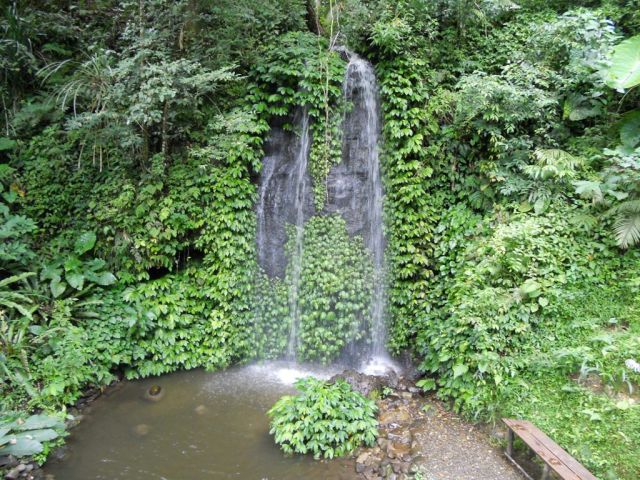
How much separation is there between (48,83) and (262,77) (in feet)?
14.4

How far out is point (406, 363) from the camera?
285 inches

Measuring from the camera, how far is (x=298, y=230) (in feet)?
25.5

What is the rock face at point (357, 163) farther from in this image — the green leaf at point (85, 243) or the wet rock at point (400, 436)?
the green leaf at point (85, 243)

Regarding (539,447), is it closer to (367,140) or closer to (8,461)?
(367,140)

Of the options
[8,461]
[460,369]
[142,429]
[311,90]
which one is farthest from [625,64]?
→ [8,461]

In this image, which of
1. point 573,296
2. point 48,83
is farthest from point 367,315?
point 48,83

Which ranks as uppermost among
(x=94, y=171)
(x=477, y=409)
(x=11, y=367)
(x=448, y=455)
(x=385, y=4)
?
(x=385, y=4)

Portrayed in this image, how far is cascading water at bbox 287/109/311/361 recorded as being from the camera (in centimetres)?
761

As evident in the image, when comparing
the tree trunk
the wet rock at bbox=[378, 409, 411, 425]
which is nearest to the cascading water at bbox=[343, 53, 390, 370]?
the wet rock at bbox=[378, 409, 411, 425]

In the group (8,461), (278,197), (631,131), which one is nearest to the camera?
(8,461)

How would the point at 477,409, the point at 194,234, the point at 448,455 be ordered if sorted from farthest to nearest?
the point at 194,234, the point at 477,409, the point at 448,455

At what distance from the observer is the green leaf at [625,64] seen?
5648 mm

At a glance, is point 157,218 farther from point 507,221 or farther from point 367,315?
point 507,221

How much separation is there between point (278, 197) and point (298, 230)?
A: 768 millimetres
